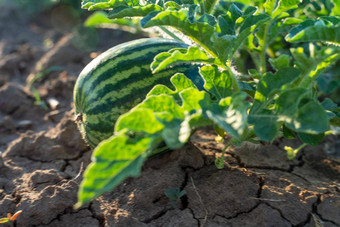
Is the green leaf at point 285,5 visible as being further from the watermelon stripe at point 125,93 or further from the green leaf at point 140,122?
the green leaf at point 140,122

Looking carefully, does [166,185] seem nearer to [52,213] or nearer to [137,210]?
[137,210]

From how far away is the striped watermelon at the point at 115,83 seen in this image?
8.47 feet

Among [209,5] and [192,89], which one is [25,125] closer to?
[209,5]

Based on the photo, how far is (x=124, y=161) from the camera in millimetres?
1580

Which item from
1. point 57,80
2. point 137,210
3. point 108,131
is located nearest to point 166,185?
point 137,210

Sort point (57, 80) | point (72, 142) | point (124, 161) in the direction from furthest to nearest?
point (57, 80)
point (72, 142)
point (124, 161)

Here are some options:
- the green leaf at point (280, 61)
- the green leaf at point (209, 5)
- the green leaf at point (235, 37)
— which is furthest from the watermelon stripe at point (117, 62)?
the green leaf at point (280, 61)

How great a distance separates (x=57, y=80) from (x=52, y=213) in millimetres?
2060

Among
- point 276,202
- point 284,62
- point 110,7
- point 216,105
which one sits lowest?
point 276,202

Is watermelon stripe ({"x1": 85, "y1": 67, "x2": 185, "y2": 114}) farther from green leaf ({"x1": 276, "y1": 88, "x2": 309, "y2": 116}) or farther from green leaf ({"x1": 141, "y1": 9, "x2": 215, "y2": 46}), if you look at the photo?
green leaf ({"x1": 276, "y1": 88, "x2": 309, "y2": 116})

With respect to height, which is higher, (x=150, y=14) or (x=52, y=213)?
(x=150, y=14)

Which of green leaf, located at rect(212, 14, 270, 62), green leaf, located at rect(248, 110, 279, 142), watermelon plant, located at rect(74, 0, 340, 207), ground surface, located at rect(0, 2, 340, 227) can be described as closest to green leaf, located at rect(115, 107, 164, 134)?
watermelon plant, located at rect(74, 0, 340, 207)

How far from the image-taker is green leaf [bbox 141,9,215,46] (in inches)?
79.6

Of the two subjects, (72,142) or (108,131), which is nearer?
(108,131)
